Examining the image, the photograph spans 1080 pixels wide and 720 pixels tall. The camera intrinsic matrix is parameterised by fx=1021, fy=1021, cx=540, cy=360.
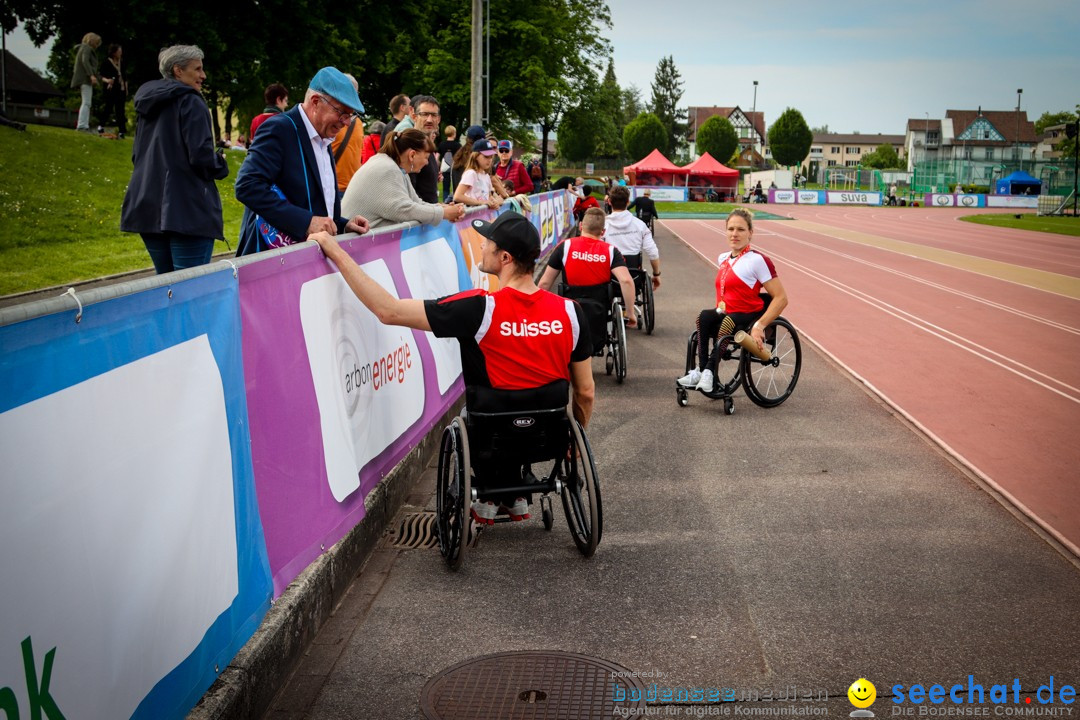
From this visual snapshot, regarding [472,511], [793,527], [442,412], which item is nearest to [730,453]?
[793,527]

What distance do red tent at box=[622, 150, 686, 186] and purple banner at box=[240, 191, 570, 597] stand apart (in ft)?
256

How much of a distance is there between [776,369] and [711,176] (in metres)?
75.8

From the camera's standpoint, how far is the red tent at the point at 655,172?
273ft

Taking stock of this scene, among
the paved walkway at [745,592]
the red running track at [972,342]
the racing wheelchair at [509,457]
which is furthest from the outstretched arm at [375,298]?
the red running track at [972,342]

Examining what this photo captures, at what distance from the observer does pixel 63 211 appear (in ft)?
60.0

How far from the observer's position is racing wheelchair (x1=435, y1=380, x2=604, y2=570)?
5.12 metres

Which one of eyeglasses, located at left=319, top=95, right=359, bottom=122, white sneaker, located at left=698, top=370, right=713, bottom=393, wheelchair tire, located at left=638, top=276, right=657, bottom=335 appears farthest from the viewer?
wheelchair tire, located at left=638, top=276, right=657, bottom=335

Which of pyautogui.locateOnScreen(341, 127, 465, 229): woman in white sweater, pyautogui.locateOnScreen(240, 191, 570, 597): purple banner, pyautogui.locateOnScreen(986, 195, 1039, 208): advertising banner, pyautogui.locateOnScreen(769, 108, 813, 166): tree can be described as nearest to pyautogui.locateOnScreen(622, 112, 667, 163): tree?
pyautogui.locateOnScreen(769, 108, 813, 166): tree

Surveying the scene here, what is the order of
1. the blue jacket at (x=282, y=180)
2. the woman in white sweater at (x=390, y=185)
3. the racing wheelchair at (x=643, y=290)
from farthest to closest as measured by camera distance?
the racing wheelchair at (x=643, y=290) < the woman in white sweater at (x=390, y=185) < the blue jacket at (x=282, y=180)

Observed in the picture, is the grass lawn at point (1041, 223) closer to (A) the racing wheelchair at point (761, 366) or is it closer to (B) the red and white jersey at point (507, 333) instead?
(A) the racing wheelchair at point (761, 366)

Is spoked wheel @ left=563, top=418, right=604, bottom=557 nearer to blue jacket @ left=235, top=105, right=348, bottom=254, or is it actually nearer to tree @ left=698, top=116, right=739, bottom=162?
blue jacket @ left=235, top=105, right=348, bottom=254

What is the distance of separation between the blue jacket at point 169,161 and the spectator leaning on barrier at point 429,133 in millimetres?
2724

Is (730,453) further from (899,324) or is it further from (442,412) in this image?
(899,324)

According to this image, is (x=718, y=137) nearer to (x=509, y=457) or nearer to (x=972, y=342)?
(x=972, y=342)
